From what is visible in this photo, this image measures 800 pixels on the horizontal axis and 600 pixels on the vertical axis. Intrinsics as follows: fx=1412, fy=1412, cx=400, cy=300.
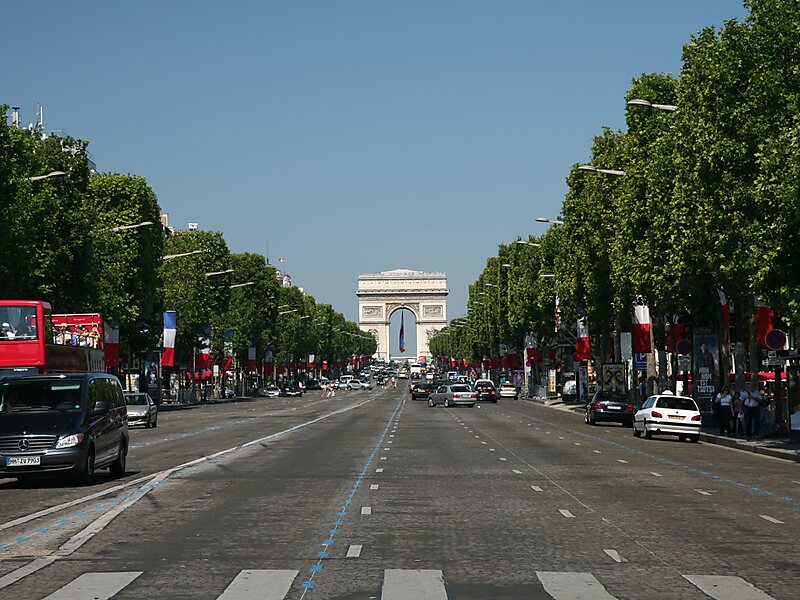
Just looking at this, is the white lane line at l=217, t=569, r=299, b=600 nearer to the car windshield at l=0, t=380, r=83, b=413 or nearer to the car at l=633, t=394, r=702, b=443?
the car windshield at l=0, t=380, r=83, b=413

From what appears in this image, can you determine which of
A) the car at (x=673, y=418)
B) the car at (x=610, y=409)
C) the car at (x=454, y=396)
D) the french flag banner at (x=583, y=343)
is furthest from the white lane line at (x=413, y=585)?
the car at (x=454, y=396)

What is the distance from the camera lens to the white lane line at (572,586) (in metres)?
11.5

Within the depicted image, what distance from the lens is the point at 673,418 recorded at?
→ 44406 millimetres

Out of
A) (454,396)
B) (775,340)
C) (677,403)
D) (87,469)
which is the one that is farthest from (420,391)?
(87,469)

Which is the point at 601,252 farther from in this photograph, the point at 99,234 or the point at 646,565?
the point at 646,565

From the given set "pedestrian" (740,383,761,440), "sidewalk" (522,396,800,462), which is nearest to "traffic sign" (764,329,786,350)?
"sidewalk" (522,396,800,462)

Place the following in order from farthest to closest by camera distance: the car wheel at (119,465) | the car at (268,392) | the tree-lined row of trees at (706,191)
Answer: the car at (268,392), the tree-lined row of trees at (706,191), the car wheel at (119,465)

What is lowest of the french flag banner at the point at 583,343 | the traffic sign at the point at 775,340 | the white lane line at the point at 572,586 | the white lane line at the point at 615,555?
the white lane line at the point at 572,586

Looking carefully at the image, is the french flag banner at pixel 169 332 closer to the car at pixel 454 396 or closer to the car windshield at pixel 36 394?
the car at pixel 454 396

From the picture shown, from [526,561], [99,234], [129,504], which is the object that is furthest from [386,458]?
[99,234]

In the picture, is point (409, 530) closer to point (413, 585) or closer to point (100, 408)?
point (413, 585)

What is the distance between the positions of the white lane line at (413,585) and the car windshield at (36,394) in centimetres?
1300

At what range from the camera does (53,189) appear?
2376 inches

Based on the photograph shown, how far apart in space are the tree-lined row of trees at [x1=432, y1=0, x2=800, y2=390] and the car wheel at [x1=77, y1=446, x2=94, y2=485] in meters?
16.1
